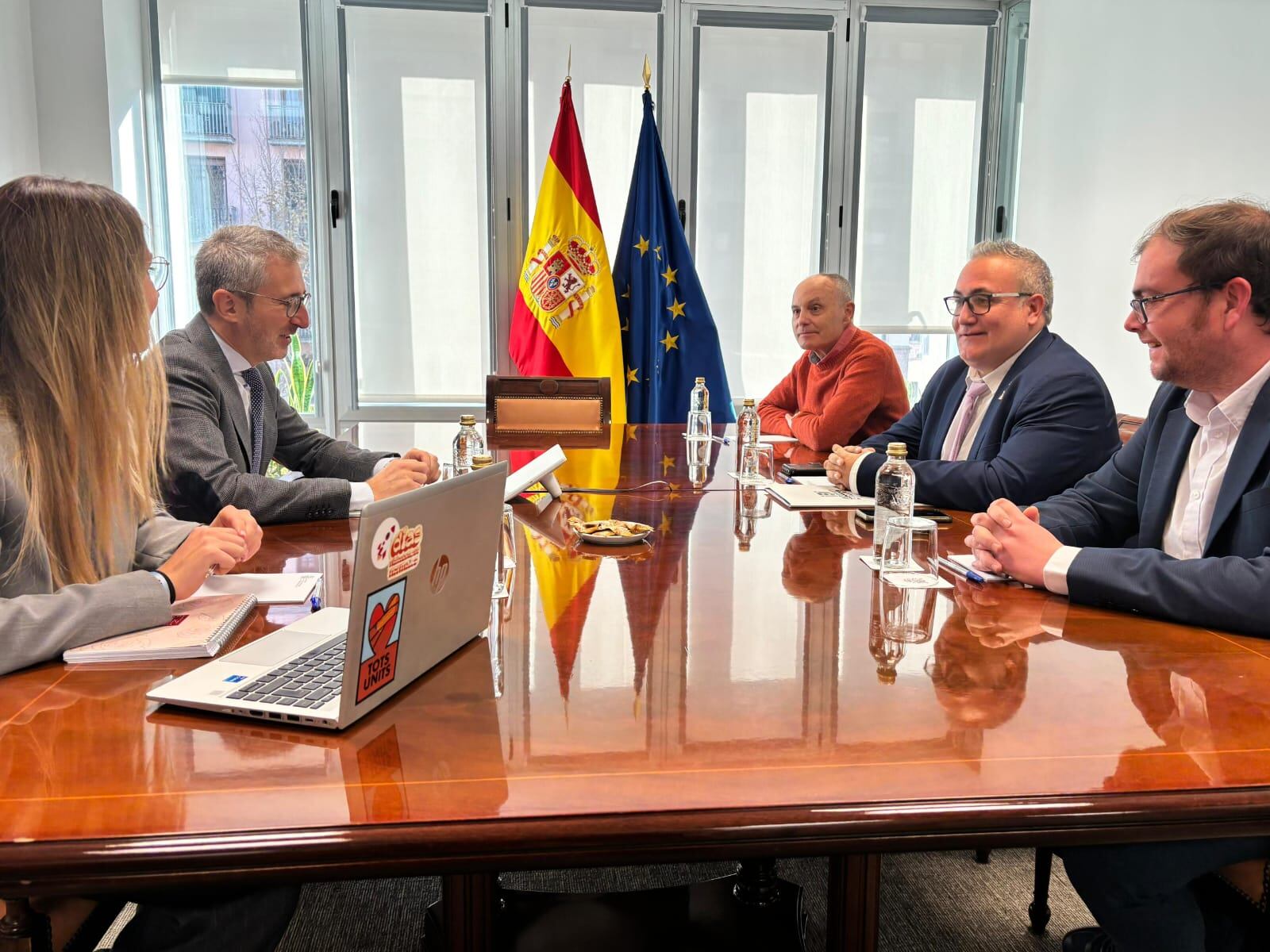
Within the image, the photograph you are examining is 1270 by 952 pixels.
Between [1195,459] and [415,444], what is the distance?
2.34 metres

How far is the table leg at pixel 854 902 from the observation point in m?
1.39

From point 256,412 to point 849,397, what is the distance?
2019mm

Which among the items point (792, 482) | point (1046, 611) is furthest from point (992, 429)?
point (1046, 611)

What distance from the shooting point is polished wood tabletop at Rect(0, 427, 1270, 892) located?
85 cm

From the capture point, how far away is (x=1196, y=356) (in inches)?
67.6

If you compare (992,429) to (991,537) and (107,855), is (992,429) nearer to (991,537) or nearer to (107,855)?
(991,537)

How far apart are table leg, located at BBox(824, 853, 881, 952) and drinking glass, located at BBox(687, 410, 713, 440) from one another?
2298 millimetres

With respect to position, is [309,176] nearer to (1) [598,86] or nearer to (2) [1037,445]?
(1) [598,86]

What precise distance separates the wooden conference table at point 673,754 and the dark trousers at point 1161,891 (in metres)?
0.22

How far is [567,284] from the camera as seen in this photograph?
16.0 feet

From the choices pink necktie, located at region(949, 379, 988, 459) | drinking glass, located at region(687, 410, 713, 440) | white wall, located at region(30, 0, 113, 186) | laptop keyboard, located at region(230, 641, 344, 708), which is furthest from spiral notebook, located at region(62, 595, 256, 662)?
white wall, located at region(30, 0, 113, 186)

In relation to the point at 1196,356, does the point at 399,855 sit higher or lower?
lower

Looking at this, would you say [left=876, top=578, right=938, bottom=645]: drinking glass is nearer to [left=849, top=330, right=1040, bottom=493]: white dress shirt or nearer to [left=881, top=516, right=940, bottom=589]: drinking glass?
[left=881, top=516, right=940, bottom=589]: drinking glass

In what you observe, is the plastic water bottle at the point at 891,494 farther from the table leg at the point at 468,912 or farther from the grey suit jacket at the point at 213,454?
the grey suit jacket at the point at 213,454
